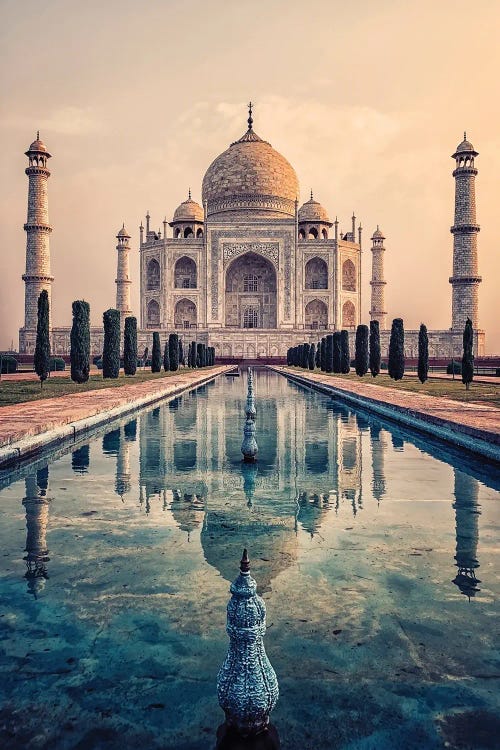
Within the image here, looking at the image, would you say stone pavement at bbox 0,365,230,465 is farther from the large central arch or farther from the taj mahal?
A: the large central arch

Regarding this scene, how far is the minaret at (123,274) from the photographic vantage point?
157 feet

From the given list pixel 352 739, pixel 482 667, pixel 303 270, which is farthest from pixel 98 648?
pixel 303 270

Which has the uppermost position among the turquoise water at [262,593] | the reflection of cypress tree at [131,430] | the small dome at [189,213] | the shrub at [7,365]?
the small dome at [189,213]

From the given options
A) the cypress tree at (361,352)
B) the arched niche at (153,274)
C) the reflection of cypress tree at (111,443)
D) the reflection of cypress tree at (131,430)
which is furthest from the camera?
the arched niche at (153,274)

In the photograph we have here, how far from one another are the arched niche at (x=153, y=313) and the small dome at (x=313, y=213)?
43.3 ft

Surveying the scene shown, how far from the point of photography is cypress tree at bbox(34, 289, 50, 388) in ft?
49.8

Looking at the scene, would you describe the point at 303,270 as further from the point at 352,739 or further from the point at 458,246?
the point at 352,739

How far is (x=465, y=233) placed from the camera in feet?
121

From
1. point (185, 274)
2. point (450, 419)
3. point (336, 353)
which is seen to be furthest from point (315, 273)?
point (450, 419)

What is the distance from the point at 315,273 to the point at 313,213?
584 cm

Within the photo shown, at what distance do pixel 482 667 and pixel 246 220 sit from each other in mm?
44866

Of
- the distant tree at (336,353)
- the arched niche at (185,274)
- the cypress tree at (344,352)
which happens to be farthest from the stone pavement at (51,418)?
the arched niche at (185,274)

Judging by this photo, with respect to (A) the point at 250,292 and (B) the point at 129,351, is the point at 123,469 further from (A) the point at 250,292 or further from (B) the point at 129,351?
(A) the point at 250,292

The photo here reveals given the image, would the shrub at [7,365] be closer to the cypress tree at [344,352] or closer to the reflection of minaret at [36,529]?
the cypress tree at [344,352]
